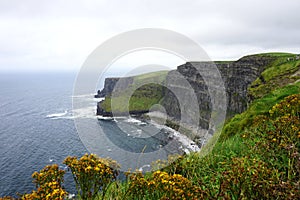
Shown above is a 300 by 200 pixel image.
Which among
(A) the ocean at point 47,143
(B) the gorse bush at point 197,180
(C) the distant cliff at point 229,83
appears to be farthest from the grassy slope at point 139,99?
(B) the gorse bush at point 197,180

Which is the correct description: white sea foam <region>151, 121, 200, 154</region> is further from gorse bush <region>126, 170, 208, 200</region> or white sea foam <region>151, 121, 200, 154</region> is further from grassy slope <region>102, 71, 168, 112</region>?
gorse bush <region>126, 170, 208, 200</region>

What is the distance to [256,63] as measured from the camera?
329 ft

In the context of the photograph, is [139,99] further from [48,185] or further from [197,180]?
[48,185]

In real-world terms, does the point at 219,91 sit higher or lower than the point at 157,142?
higher

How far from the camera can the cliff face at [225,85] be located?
101375mm

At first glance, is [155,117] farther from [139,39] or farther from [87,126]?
[139,39]

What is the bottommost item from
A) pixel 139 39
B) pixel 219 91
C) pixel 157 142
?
pixel 157 142

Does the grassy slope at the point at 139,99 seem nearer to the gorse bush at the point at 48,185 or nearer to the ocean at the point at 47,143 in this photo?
the ocean at the point at 47,143

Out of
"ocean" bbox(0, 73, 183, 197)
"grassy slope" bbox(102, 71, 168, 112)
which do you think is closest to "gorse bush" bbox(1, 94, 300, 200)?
"ocean" bbox(0, 73, 183, 197)

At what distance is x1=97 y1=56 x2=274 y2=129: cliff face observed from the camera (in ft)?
333

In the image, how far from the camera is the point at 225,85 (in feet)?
382

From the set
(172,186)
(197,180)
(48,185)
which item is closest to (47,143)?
(48,185)

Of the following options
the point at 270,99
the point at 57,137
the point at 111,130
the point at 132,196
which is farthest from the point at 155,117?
the point at 132,196

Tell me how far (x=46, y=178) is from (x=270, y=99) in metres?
15.3
